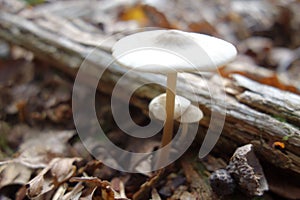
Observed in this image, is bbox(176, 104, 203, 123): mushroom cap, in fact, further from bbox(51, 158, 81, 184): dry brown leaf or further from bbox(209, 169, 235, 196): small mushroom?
bbox(51, 158, 81, 184): dry brown leaf

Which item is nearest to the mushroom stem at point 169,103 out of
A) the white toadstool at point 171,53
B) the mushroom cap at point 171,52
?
the white toadstool at point 171,53

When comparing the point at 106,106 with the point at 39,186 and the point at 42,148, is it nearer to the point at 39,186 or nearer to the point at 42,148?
the point at 42,148

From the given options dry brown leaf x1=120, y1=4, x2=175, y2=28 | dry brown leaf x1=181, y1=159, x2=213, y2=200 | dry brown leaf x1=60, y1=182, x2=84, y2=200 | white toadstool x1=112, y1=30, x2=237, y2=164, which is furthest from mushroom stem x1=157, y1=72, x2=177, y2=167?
dry brown leaf x1=120, y1=4, x2=175, y2=28

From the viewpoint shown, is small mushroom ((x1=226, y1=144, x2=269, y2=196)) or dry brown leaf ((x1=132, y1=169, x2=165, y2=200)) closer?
small mushroom ((x1=226, y1=144, x2=269, y2=196))

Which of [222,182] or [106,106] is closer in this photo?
[222,182]

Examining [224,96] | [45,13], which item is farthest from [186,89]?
[45,13]

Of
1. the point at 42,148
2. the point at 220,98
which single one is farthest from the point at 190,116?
the point at 42,148

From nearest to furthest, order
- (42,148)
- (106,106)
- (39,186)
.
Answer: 1. (39,186)
2. (42,148)
3. (106,106)

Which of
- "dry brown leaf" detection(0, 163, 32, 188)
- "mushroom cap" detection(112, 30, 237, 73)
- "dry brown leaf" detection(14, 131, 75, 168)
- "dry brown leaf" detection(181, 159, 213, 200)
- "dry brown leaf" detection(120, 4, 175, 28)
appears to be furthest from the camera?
"dry brown leaf" detection(120, 4, 175, 28)
